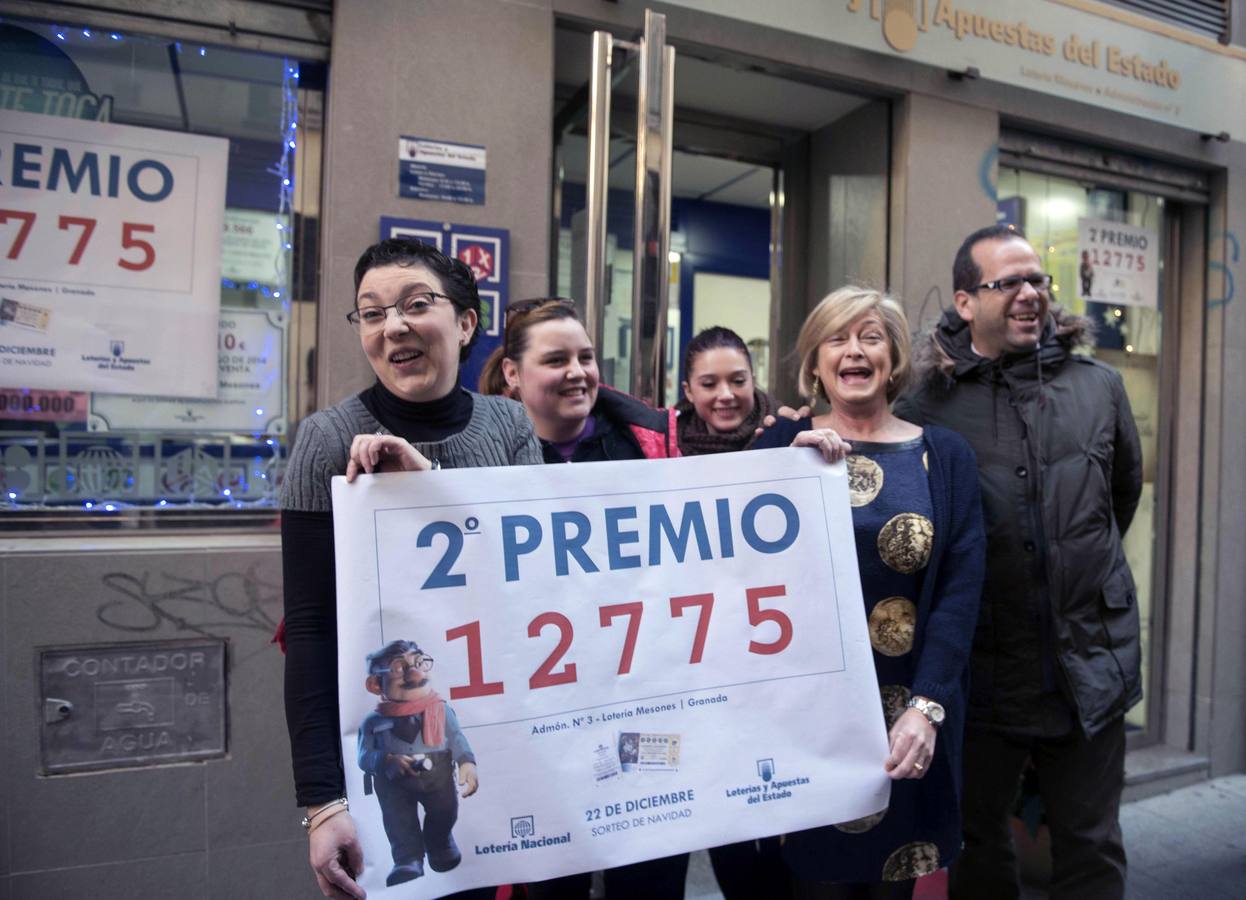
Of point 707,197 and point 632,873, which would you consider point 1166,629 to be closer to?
point 707,197

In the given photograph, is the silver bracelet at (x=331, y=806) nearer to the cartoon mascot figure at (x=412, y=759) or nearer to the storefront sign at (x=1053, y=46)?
the cartoon mascot figure at (x=412, y=759)

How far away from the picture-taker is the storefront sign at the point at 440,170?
3195mm

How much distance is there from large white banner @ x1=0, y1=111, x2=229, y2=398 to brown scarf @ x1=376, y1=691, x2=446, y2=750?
82.1 inches

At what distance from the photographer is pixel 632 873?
7.19 feet

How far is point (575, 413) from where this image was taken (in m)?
2.24

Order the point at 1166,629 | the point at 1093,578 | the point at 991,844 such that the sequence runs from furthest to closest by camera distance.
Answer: the point at 1166,629 < the point at 991,844 < the point at 1093,578

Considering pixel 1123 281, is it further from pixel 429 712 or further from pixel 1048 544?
pixel 429 712

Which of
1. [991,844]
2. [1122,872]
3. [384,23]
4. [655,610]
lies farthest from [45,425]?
[1122,872]

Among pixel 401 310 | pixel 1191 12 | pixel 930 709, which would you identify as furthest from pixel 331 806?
pixel 1191 12

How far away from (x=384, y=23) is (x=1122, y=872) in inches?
144

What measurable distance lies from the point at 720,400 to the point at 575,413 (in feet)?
2.07

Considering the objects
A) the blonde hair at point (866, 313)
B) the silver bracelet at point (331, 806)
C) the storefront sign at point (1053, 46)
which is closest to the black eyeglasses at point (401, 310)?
the silver bracelet at point (331, 806)

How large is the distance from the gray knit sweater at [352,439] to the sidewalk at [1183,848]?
209 centimetres

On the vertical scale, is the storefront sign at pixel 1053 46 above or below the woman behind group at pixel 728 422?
above
